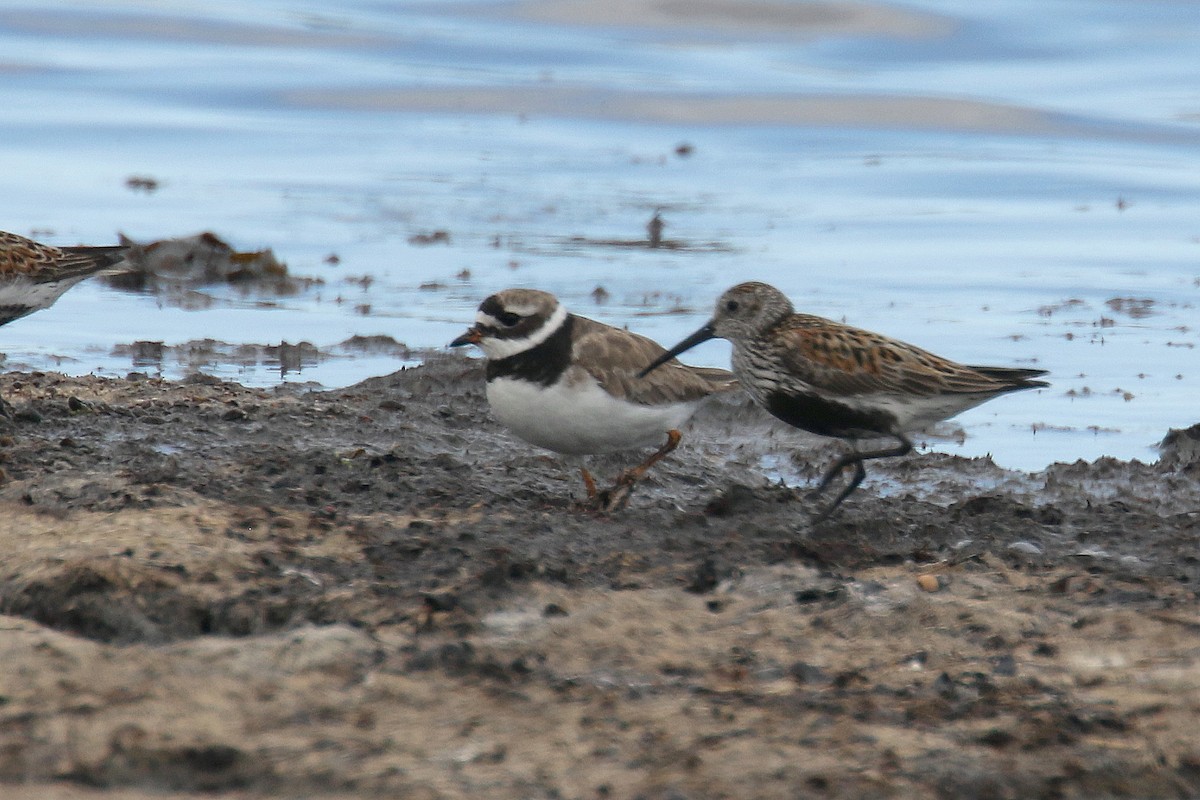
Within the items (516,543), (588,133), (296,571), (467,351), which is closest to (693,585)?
(516,543)

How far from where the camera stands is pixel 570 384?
6.34 metres

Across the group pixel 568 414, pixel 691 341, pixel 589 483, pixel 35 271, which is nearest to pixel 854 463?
pixel 691 341

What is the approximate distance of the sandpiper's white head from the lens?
6473 mm

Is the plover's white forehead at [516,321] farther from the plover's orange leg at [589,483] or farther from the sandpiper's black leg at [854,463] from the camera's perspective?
the sandpiper's black leg at [854,463]

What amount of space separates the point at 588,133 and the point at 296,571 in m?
14.5

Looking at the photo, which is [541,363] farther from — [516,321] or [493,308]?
[493,308]

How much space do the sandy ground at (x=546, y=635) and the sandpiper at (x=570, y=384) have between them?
288 mm

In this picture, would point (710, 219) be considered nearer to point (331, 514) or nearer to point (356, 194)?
point (356, 194)

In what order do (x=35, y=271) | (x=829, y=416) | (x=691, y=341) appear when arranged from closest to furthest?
(x=829, y=416) < (x=691, y=341) < (x=35, y=271)

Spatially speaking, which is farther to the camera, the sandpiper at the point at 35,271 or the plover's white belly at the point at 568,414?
the sandpiper at the point at 35,271

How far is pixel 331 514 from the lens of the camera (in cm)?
585

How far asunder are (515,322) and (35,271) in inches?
117

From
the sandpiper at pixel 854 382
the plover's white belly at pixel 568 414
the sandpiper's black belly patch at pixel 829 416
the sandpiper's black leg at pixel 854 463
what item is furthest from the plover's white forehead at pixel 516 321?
the sandpiper's black leg at pixel 854 463

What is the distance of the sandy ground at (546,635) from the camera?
155 inches
